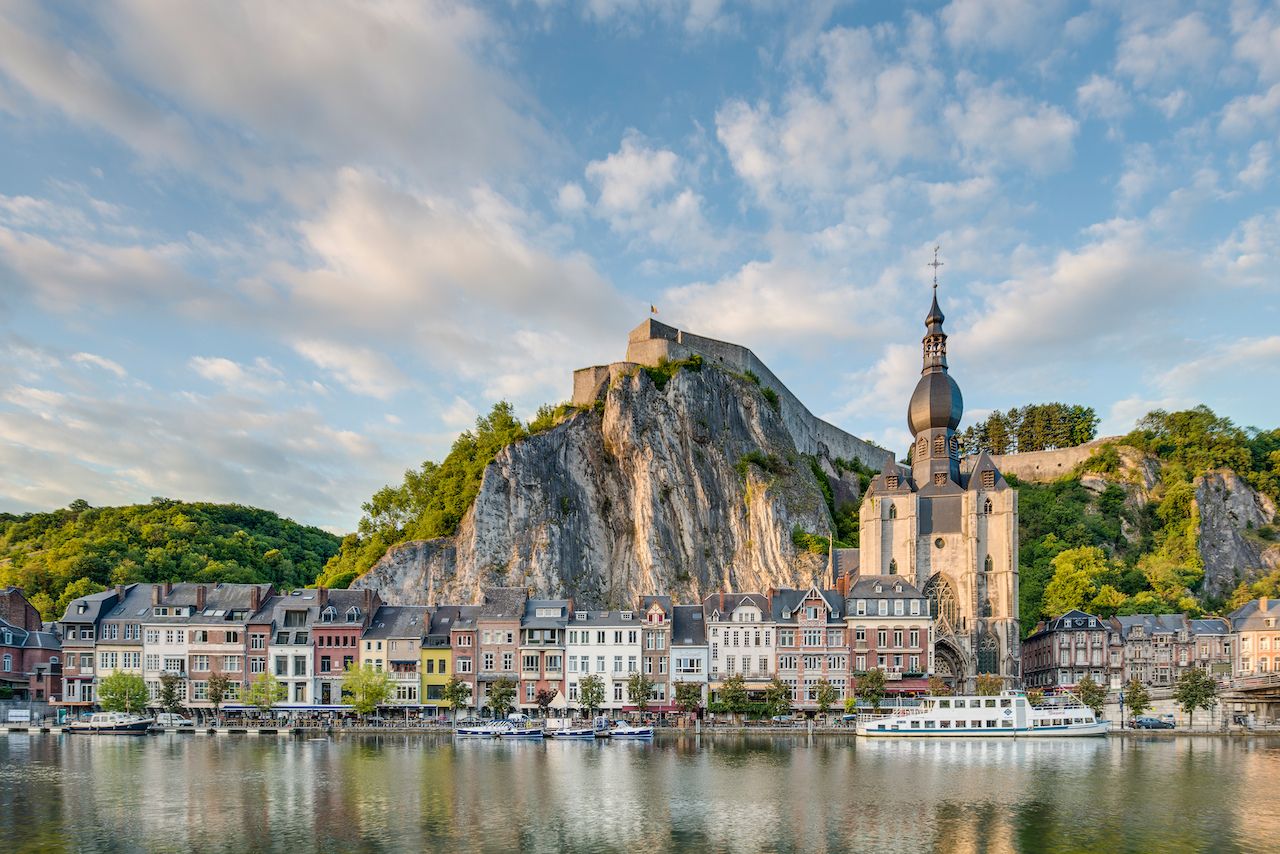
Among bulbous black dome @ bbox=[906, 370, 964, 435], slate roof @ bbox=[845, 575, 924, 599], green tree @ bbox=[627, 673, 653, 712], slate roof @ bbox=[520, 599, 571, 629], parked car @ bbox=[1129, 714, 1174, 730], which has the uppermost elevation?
bulbous black dome @ bbox=[906, 370, 964, 435]

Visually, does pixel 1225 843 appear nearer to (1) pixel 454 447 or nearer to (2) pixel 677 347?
(2) pixel 677 347

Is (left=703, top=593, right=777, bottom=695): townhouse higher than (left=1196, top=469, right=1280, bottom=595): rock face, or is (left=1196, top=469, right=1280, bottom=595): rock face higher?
(left=1196, top=469, right=1280, bottom=595): rock face

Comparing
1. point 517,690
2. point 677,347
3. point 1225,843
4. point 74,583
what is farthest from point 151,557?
point 1225,843

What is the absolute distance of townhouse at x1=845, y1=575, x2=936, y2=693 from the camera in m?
73.7

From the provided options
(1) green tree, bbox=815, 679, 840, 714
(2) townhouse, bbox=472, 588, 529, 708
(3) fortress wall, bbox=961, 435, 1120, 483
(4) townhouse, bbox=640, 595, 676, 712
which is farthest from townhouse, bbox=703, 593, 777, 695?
(3) fortress wall, bbox=961, 435, 1120, 483

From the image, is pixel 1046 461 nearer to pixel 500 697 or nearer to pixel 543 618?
pixel 543 618

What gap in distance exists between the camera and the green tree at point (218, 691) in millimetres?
70312

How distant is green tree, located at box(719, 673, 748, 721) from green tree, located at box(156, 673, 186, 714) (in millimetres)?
37339

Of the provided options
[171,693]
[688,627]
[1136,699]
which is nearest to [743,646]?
[688,627]

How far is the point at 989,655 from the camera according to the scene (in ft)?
279

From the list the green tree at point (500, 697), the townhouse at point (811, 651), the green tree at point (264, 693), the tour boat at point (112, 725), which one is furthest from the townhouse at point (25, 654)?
the townhouse at point (811, 651)

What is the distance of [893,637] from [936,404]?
2820 centimetres

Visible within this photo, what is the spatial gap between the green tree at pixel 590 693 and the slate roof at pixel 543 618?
17.0 feet

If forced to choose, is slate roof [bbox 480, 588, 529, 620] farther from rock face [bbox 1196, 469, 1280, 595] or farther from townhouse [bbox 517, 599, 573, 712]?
rock face [bbox 1196, 469, 1280, 595]
